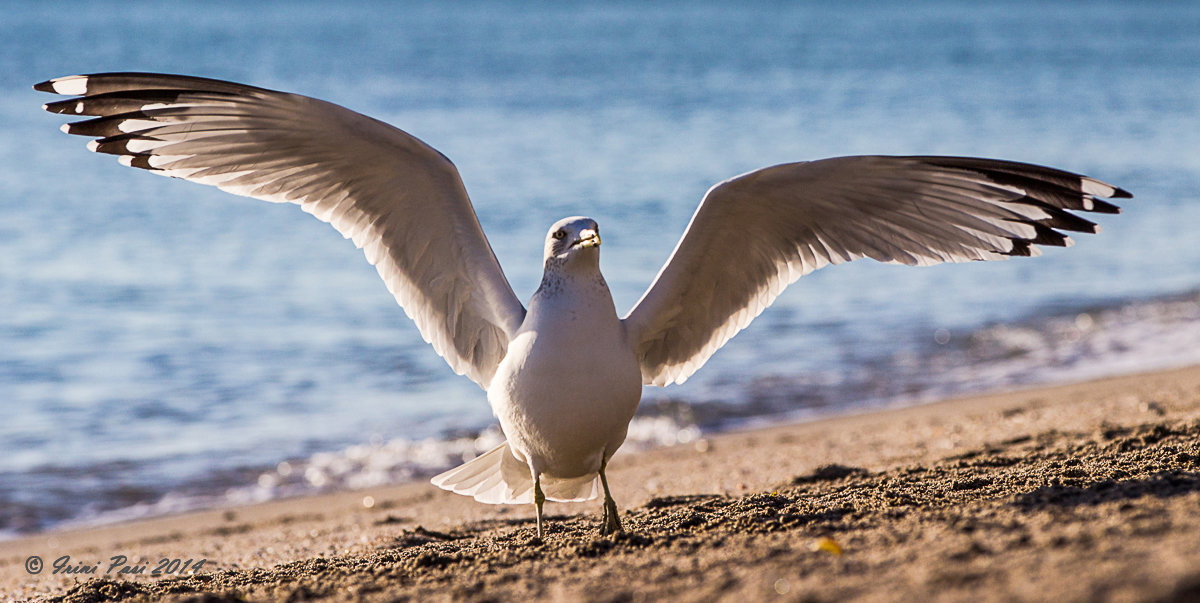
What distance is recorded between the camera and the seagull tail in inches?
203

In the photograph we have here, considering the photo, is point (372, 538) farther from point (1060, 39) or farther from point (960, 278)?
point (1060, 39)

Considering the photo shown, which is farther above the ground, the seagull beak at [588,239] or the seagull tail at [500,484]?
the seagull beak at [588,239]

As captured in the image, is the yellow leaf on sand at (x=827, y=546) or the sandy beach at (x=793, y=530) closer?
the sandy beach at (x=793, y=530)

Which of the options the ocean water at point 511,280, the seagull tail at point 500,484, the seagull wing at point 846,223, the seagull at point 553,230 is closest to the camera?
the seagull at point 553,230

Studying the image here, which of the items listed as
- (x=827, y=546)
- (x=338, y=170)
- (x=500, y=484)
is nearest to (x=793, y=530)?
(x=827, y=546)

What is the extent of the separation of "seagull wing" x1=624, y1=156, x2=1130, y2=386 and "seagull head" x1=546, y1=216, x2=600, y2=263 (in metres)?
0.48

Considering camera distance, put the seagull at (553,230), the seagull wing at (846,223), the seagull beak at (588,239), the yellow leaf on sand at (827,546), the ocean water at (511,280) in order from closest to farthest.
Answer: the yellow leaf on sand at (827,546)
the seagull beak at (588,239)
the seagull at (553,230)
the seagull wing at (846,223)
the ocean water at (511,280)

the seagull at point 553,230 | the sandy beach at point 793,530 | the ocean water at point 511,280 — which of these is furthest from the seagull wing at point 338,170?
the ocean water at point 511,280

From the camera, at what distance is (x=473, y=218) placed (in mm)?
4770

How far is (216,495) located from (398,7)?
96.3 metres

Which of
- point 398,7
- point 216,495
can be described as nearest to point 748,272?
point 216,495

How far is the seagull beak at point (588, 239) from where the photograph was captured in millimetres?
4258

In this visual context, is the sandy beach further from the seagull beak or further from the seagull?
the seagull beak

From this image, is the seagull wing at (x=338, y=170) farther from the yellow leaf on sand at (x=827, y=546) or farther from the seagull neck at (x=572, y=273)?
the yellow leaf on sand at (x=827, y=546)
